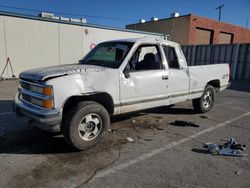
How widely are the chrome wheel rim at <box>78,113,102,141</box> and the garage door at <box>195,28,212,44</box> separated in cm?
2879

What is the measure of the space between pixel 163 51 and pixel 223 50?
15.1m

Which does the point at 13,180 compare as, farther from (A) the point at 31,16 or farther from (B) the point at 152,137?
(A) the point at 31,16

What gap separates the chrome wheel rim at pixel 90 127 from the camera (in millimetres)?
4297

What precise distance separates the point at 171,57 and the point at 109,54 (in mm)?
1781

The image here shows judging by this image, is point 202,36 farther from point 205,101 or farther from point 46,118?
point 46,118

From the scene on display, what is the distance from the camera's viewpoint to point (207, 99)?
734 centimetres

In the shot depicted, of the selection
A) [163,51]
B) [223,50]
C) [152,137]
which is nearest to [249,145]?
[152,137]

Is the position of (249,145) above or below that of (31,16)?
below

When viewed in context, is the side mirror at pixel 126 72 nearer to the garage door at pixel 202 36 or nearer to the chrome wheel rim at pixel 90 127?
the chrome wheel rim at pixel 90 127

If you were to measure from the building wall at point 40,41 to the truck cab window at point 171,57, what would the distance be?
1196cm

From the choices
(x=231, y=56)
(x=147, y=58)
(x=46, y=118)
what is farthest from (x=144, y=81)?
(x=231, y=56)

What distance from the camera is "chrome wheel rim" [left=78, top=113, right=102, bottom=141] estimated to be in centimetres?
430

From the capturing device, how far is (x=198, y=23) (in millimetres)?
30031

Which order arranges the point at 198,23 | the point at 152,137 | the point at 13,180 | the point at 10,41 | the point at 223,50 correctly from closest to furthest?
the point at 13,180 → the point at 152,137 → the point at 10,41 → the point at 223,50 → the point at 198,23
